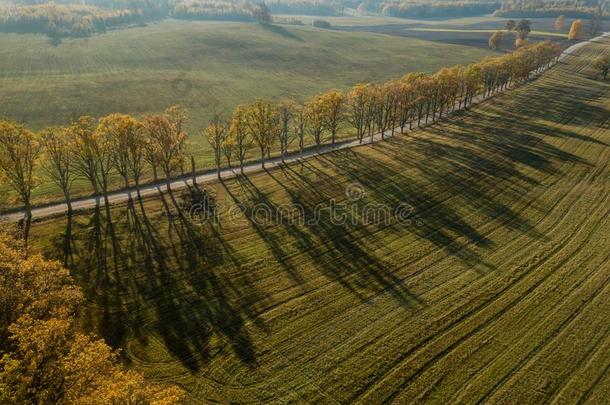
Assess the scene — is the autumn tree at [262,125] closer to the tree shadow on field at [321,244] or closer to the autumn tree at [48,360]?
the tree shadow on field at [321,244]

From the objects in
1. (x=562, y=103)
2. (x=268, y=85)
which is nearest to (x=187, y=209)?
(x=268, y=85)

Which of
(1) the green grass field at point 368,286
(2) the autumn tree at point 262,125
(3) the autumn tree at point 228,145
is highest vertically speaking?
(2) the autumn tree at point 262,125

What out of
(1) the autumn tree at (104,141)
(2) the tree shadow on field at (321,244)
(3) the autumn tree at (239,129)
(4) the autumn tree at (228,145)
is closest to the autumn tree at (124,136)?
(1) the autumn tree at (104,141)

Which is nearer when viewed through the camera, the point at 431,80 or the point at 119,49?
the point at 431,80

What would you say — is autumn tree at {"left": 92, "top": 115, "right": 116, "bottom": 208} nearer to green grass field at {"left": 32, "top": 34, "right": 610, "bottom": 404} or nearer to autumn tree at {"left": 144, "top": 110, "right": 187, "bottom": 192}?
autumn tree at {"left": 144, "top": 110, "right": 187, "bottom": 192}

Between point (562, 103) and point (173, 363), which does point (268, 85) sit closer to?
point (562, 103)

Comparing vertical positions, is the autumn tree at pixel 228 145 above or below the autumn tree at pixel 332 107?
below

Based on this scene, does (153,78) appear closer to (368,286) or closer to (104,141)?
(104,141)
